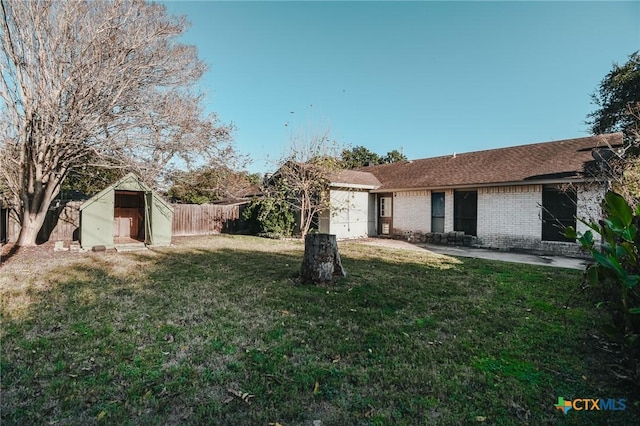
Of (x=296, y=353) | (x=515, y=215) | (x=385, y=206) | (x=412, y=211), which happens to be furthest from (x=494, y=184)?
(x=296, y=353)

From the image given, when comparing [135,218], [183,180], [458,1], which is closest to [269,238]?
[183,180]

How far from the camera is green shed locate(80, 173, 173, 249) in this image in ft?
34.2

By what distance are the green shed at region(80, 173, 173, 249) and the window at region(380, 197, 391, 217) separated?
10.7 m

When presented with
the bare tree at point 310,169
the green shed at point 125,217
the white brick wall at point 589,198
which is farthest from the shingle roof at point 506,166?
the green shed at point 125,217

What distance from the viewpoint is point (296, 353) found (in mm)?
3395

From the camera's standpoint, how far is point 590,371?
307 centimetres

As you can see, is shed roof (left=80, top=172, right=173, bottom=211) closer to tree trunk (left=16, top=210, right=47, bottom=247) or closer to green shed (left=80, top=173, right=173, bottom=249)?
green shed (left=80, top=173, right=173, bottom=249)

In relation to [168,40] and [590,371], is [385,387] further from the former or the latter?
[168,40]

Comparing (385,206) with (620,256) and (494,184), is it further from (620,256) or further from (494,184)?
(620,256)

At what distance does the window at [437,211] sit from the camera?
15086 millimetres

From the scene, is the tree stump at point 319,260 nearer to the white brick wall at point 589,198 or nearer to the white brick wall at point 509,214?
the white brick wall at point 589,198

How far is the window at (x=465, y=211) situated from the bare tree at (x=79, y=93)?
39.9ft

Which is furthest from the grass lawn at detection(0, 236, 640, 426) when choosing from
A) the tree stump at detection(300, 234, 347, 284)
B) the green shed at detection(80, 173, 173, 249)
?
the green shed at detection(80, 173, 173, 249)

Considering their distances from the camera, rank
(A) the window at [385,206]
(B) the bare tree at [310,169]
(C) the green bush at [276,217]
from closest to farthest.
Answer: (B) the bare tree at [310,169]
(C) the green bush at [276,217]
(A) the window at [385,206]
